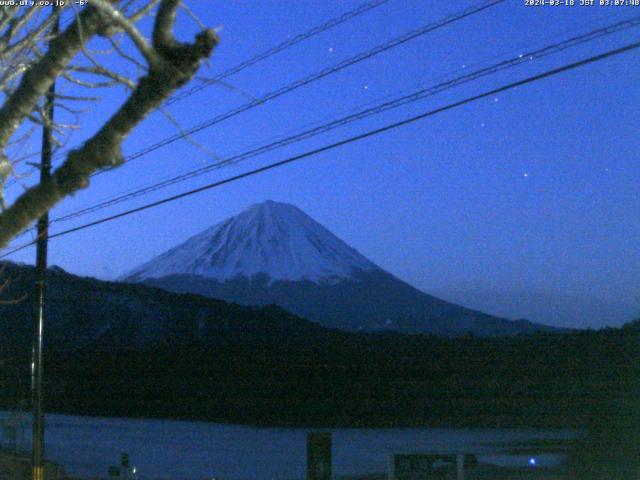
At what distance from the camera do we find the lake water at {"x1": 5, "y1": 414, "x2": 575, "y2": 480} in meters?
29.7

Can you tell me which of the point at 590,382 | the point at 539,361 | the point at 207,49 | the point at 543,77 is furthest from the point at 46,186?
the point at 539,361

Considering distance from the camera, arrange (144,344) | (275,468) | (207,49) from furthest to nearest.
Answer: (144,344) < (275,468) < (207,49)

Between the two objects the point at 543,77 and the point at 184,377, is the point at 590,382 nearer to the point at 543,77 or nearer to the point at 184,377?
the point at 184,377

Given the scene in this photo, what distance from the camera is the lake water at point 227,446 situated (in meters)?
29.7

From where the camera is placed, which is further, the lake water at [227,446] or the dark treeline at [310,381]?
the dark treeline at [310,381]

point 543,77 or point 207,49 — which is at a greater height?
point 543,77

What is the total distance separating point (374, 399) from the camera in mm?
47719

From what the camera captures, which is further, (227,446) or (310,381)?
(310,381)

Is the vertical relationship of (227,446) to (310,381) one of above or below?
below

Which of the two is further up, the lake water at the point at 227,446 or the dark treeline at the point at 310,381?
the dark treeline at the point at 310,381

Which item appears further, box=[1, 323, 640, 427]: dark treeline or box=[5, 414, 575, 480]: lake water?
box=[1, 323, 640, 427]: dark treeline

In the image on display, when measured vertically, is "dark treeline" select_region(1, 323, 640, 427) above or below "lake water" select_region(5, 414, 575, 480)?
above

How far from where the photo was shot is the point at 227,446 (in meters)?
38.1

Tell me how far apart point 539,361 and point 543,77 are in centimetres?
3192
